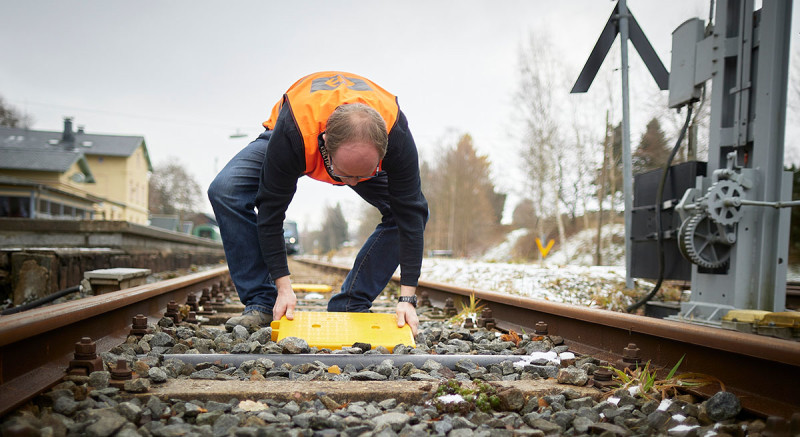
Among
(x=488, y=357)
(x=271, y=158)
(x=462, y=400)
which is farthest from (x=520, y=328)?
(x=271, y=158)

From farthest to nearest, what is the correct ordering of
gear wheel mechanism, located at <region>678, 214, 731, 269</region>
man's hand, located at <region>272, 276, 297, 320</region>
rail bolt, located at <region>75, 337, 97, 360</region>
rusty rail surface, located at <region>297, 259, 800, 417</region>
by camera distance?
gear wheel mechanism, located at <region>678, 214, 731, 269</region>
man's hand, located at <region>272, 276, 297, 320</region>
rail bolt, located at <region>75, 337, 97, 360</region>
rusty rail surface, located at <region>297, 259, 800, 417</region>

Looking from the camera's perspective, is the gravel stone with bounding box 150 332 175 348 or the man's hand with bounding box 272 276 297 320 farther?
the man's hand with bounding box 272 276 297 320

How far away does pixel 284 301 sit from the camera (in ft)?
8.59

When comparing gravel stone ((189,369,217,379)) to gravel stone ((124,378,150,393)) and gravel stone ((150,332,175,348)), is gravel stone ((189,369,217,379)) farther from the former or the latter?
gravel stone ((150,332,175,348))

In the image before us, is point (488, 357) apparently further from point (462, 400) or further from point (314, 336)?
point (314, 336)

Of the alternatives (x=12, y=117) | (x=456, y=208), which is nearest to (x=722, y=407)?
(x=456, y=208)

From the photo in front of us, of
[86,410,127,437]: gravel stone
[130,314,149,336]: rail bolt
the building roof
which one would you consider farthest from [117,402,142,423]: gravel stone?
the building roof

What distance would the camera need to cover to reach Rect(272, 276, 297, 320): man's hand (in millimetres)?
2592

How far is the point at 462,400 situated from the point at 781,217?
3016 millimetres

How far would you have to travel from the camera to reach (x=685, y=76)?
412 cm

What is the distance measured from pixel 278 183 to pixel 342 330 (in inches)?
31.3

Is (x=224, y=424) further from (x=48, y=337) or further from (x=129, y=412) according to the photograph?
(x=48, y=337)

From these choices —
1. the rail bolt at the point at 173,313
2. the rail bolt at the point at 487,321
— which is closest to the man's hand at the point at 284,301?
the rail bolt at the point at 173,313

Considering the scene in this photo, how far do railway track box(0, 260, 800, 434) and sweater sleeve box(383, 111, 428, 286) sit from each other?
0.79m
